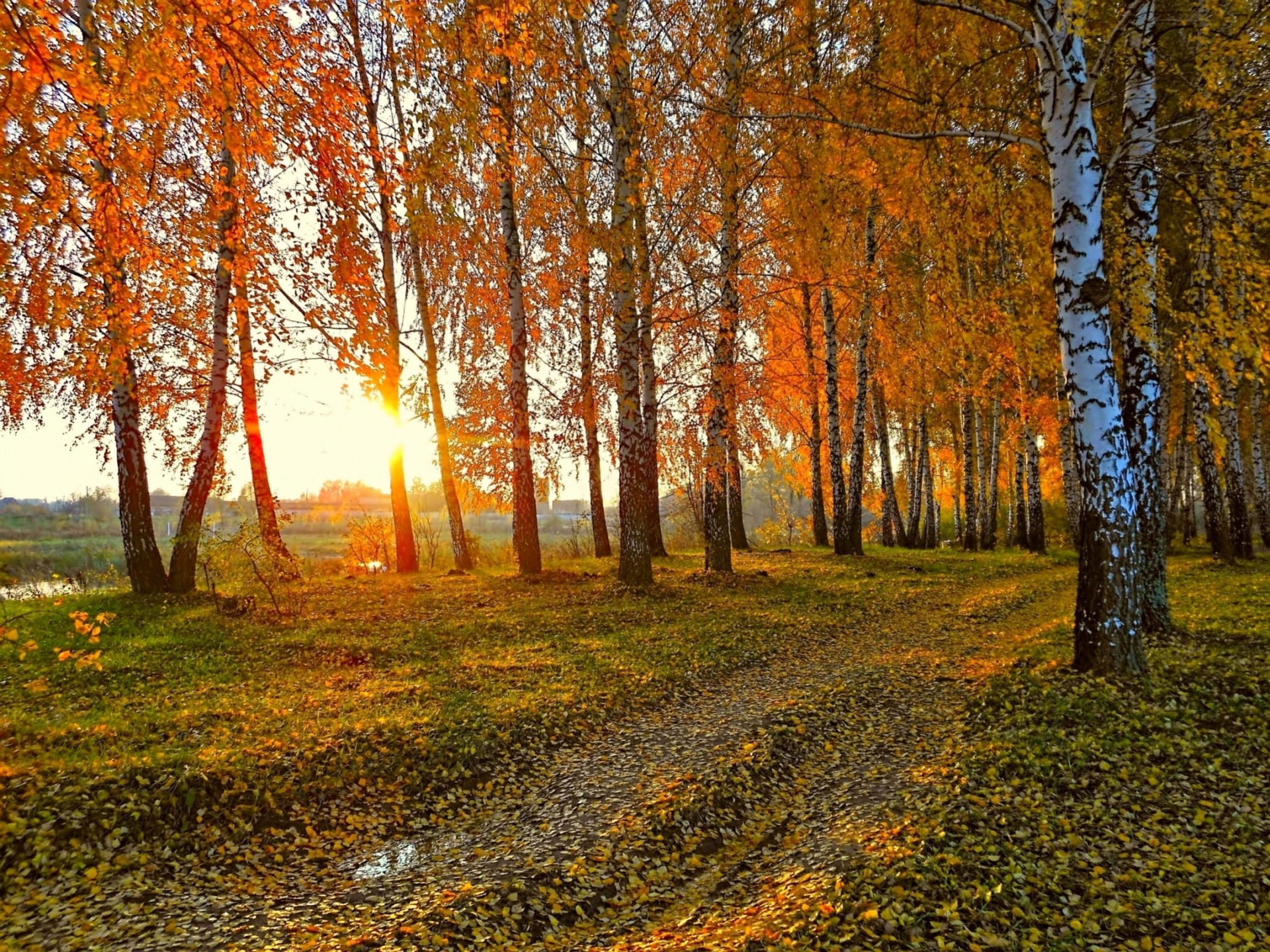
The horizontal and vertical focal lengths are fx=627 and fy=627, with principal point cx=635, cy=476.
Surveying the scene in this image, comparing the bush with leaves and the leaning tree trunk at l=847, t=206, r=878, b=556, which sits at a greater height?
the leaning tree trunk at l=847, t=206, r=878, b=556

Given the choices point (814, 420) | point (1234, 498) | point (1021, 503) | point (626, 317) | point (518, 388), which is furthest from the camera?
point (1021, 503)

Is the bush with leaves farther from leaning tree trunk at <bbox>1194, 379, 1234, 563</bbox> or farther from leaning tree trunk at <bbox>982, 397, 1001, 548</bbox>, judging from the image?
Answer: leaning tree trunk at <bbox>982, 397, 1001, 548</bbox>

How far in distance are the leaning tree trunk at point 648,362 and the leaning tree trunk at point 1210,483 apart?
10792 millimetres

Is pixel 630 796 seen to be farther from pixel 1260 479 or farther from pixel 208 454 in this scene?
pixel 1260 479

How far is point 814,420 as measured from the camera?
70.6 ft

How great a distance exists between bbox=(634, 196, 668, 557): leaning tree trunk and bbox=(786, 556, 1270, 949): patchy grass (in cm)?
814

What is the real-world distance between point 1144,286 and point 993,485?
14.4 m

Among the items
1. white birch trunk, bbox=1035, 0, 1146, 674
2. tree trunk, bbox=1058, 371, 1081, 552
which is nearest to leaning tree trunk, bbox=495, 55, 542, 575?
white birch trunk, bbox=1035, 0, 1146, 674

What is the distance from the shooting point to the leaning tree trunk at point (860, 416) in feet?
55.4

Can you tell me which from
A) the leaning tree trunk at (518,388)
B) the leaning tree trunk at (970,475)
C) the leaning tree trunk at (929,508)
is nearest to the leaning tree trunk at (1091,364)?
the leaning tree trunk at (518,388)

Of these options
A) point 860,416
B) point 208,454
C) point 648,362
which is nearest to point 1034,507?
point 860,416

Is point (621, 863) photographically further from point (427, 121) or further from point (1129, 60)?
point (1129, 60)

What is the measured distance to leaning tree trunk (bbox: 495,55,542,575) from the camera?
13472mm

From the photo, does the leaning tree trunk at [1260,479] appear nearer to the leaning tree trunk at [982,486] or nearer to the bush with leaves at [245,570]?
the leaning tree trunk at [982,486]
